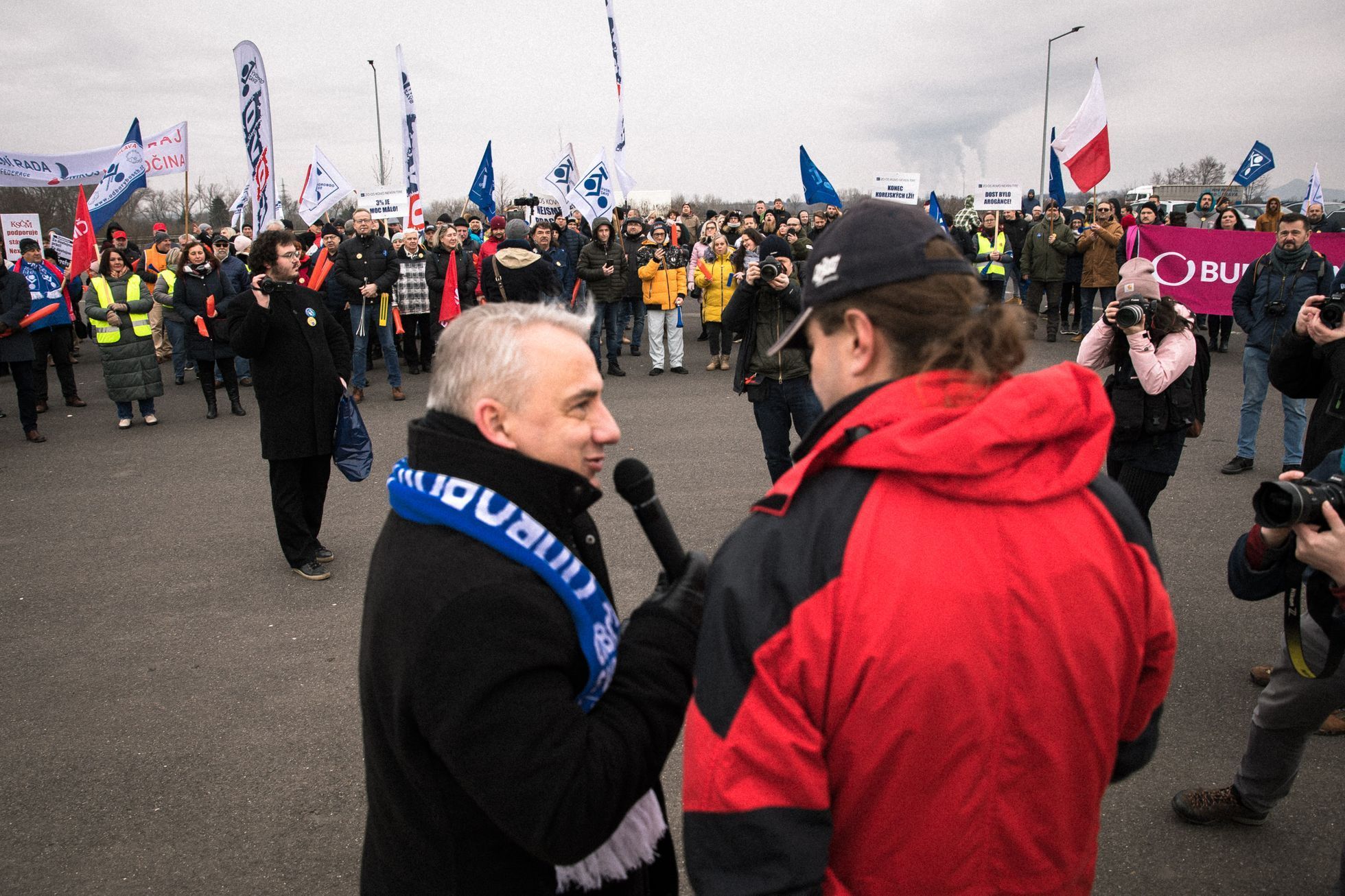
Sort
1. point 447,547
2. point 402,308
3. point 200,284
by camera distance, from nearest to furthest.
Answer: point 447,547 → point 200,284 → point 402,308

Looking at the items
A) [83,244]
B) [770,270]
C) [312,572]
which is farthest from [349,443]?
[83,244]

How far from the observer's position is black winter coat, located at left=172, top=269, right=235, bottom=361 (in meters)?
9.52

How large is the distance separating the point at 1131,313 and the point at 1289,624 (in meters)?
1.97

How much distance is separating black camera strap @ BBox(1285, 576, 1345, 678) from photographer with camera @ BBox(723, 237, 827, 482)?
3105 mm

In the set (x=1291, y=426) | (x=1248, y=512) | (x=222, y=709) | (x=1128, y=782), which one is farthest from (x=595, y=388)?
(x=1291, y=426)

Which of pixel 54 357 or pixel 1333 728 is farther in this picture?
pixel 54 357

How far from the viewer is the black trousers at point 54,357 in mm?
10008

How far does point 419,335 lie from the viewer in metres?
12.6

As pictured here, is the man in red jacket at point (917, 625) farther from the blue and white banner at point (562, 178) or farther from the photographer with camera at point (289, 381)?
the blue and white banner at point (562, 178)

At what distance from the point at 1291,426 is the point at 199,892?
7.55m

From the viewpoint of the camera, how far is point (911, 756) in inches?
47.1

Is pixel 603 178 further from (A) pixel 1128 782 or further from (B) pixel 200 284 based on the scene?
(A) pixel 1128 782

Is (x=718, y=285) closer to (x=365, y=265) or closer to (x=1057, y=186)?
(x=365, y=265)

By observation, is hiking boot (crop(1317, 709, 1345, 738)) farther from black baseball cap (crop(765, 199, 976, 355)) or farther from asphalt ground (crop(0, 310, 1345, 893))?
black baseball cap (crop(765, 199, 976, 355))
